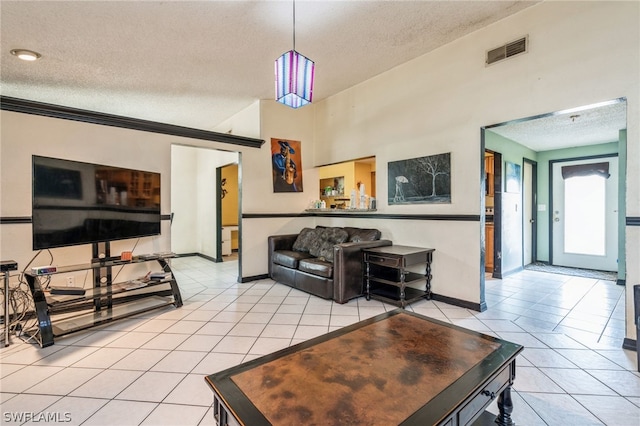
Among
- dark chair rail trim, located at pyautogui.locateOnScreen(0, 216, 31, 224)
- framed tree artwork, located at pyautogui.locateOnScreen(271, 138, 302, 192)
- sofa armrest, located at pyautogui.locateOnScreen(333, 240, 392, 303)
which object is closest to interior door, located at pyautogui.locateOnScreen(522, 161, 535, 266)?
sofa armrest, located at pyautogui.locateOnScreen(333, 240, 392, 303)

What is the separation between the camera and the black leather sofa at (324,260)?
357 cm

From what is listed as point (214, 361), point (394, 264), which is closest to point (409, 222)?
point (394, 264)

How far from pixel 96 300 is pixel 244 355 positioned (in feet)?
7.04

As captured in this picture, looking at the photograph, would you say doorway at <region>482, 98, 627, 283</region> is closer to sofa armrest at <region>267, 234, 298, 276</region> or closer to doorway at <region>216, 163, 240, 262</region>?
sofa armrest at <region>267, 234, 298, 276</region>

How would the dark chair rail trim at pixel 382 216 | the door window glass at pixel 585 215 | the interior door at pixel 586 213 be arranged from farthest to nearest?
the door window glass at pixel 585 215 → the interior door at pixel 586 213 → the dark chair rail trim at pixel 382 216

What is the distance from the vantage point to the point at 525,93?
9.45 feet

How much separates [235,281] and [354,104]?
3.41 metres

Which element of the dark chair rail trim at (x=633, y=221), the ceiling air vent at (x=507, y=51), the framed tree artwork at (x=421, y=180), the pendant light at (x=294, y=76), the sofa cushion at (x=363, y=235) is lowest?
the sofa cushion at (x=363, y=235)

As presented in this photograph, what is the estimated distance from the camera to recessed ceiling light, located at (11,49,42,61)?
10.2 ft

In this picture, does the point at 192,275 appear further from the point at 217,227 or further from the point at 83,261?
the point at 83,261

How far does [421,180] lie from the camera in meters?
3.78

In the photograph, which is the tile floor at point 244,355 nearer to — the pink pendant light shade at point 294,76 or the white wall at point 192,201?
the pink pendant light shade at point 294,76

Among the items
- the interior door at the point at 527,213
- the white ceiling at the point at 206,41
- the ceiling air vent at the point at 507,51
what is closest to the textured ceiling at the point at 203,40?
the white ceiling at the point at 206,41

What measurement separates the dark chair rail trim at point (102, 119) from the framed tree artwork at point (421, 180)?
243 centimetres
